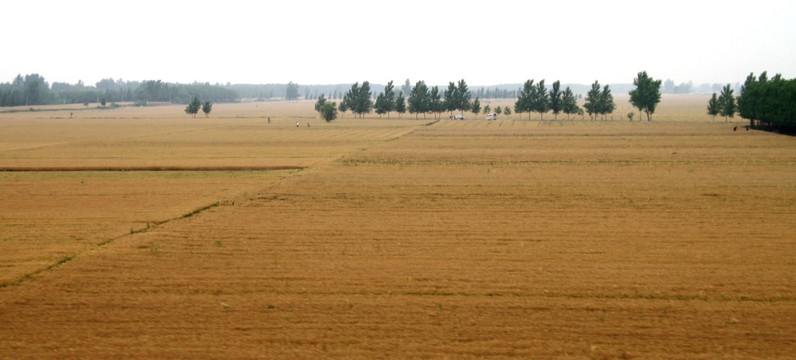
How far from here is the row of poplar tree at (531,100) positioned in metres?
111

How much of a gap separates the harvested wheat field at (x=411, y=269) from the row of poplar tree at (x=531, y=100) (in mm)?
81627

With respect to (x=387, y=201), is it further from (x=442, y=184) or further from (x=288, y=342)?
(x=288, y=342)

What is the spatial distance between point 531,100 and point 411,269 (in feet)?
376

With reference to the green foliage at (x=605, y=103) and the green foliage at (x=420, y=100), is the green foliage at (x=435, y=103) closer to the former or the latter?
the green foliage at (x=420, y=100)

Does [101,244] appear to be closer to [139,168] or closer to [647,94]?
[139,168]

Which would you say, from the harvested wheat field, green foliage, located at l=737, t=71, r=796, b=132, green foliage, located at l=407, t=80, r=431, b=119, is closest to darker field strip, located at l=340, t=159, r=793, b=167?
the harvested wheat field

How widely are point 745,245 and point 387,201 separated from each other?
43.6 feet

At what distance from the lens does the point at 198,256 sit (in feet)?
58.4

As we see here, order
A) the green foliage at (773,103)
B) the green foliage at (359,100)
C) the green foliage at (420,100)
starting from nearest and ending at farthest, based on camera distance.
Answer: the green foliage at (773,103) → the green foliage at (420,100) → the green foliage at (359,100)

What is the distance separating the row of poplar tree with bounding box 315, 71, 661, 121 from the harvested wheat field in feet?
268

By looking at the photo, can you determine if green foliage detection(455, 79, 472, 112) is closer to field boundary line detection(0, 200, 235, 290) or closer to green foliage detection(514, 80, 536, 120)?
green foliage detection(514, 80, 536, 120)

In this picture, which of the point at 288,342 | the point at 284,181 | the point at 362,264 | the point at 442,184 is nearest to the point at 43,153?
the point at 284,181

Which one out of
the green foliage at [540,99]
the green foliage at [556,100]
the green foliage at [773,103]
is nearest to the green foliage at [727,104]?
the green foliage at [773,103]

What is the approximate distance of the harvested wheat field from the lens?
11945 mm
